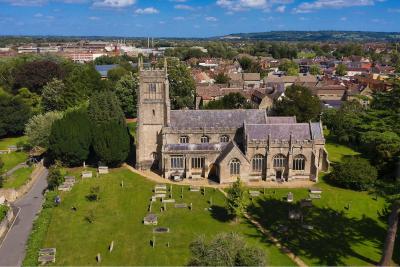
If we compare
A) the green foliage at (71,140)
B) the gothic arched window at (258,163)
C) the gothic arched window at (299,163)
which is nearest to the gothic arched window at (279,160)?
the gothic arched window at (299,163)

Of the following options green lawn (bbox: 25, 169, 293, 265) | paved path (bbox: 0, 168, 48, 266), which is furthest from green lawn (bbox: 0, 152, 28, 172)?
green lawn (bbox: 25, 169, 293, 265)

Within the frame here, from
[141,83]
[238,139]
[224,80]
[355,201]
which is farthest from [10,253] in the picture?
[224,80]

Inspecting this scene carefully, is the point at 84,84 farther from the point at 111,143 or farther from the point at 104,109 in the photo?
the point at 111,143

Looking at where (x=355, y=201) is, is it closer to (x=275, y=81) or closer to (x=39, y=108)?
(x=39, y=108)

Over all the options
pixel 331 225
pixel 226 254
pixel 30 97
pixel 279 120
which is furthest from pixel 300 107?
pixel 30 97

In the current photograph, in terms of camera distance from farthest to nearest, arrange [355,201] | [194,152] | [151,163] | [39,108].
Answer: [39,108] < [151,163] < [194,152] < [355,201]

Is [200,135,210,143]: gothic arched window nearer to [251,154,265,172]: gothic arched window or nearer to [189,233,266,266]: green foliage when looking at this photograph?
[251,154,265,172]: gothic arched window
